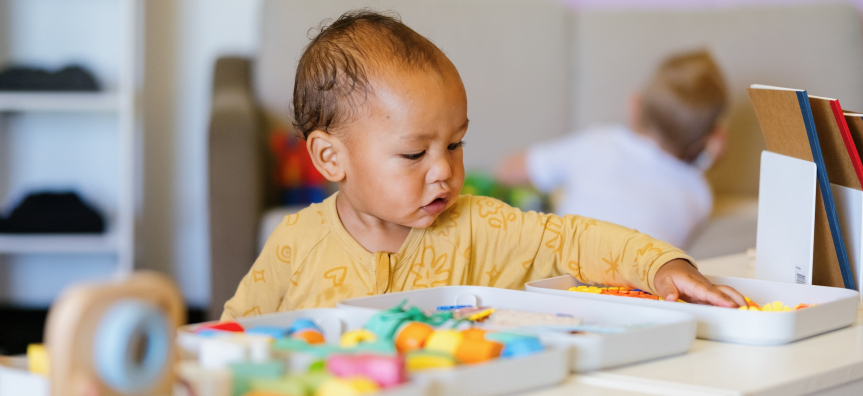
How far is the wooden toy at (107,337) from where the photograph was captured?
0.42 m

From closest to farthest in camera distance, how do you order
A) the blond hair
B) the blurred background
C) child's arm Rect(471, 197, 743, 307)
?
child's arm Rect(471, 197, 743, 307) → the blond hair → the blurred background

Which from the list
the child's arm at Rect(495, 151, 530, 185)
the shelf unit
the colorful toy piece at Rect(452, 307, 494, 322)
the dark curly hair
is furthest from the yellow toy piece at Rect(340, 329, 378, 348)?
the shelf unit

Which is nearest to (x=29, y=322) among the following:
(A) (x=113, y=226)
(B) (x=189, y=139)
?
(A) (x=113, y=226)

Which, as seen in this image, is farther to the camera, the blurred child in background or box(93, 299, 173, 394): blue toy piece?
the blurred child in background

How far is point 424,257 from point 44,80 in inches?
78.1

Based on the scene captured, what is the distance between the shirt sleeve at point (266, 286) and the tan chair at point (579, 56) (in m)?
1.45

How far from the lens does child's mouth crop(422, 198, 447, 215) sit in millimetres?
1052

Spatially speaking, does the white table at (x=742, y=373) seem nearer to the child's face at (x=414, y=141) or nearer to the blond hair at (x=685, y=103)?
the child's face at (x=414, y=141)

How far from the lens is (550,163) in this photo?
2.51 m

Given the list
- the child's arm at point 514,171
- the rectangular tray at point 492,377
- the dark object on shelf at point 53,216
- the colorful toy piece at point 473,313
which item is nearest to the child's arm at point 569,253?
the colorful toy piece at point 473,313

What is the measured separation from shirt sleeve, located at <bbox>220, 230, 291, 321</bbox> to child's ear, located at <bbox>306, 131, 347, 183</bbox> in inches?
4.8

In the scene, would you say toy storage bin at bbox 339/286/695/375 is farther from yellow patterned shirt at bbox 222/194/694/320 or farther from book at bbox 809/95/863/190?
book at bbox 809/95/863/190

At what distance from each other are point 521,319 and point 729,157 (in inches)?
82.2

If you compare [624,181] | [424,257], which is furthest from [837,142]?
[624,181]
